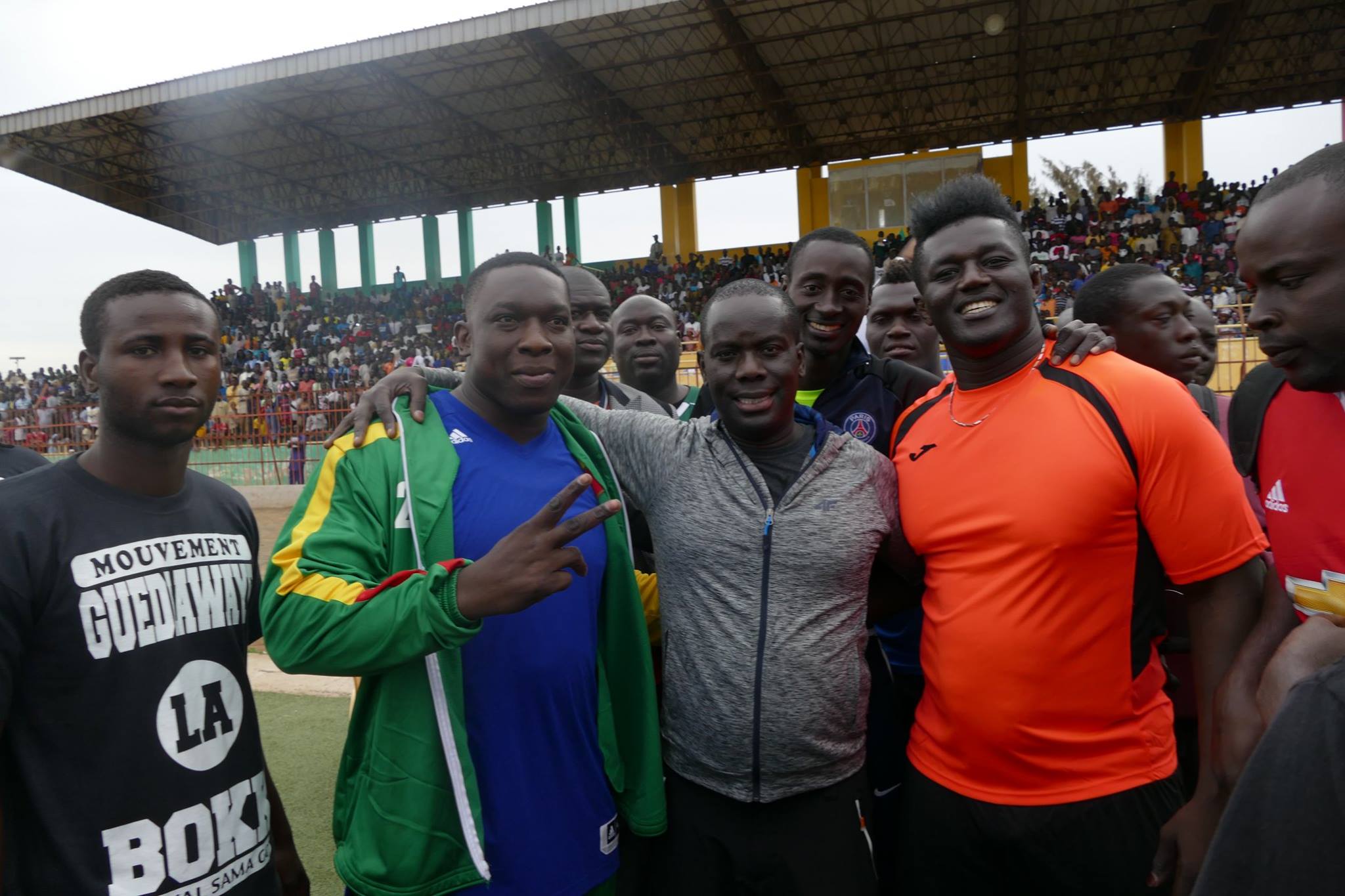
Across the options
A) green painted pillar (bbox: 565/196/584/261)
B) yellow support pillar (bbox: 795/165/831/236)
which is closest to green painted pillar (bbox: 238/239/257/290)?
green painted pillar (bbox: 565/196/584/261)

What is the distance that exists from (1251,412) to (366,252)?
33007 mm

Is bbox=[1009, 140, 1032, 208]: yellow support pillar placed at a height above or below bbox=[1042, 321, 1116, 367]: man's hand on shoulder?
above

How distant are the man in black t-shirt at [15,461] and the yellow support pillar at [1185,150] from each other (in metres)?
27.0

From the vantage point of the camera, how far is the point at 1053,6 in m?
17.6

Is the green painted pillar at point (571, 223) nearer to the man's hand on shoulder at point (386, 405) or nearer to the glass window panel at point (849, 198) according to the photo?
the glass window panel at point (849, 198)

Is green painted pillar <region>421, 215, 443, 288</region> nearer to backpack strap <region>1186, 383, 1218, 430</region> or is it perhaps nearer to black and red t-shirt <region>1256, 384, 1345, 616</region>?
backpack strap <region>1186, 383, 1218, 430</region>

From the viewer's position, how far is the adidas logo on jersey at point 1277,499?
1.66 metres

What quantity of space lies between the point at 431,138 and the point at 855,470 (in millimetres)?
25294

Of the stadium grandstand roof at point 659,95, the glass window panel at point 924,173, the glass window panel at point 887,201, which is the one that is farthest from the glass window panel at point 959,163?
the glass window panel at point 887,201

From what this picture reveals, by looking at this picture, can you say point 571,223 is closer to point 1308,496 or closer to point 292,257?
point 292,257

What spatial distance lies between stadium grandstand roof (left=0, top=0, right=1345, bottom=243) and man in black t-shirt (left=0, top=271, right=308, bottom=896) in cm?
1589

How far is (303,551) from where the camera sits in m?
1.75

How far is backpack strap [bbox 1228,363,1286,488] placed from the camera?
1.75 meters

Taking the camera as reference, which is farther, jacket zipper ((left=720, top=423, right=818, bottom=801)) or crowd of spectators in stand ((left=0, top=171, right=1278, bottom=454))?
crowd of spectators in stand ((left=0, top=171, right=1278, bottom=454))
